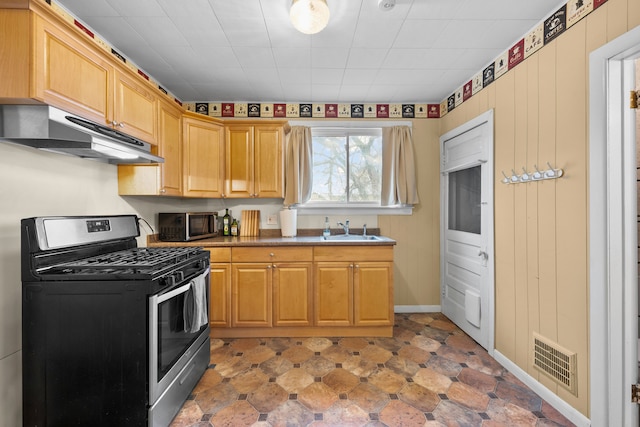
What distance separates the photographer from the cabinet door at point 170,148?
7.90 ft

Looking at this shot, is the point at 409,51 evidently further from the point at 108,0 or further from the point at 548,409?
the point at 548,409

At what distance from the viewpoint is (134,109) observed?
2051 millimetres

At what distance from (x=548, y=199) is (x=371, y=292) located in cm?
160

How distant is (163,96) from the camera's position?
2377 mm

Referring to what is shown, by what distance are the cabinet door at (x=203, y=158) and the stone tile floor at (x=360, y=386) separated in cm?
150

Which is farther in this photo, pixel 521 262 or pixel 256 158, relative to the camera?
pixel 256 158

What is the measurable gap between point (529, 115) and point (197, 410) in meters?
2.95

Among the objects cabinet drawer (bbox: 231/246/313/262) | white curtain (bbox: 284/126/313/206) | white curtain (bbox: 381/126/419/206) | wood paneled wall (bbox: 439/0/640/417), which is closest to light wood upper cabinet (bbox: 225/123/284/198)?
white curtain (bbox: 284/126/313/206)

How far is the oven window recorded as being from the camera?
157 centimetres

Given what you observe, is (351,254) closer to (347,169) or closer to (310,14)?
(347,169)

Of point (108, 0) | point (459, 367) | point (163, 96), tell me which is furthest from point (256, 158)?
point (459, 367)

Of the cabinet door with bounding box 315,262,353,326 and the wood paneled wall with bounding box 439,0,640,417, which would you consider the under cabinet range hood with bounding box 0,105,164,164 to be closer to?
the cabinet door with bounding box 315,262,353,326

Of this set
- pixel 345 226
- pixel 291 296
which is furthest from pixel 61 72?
pixel 345 226

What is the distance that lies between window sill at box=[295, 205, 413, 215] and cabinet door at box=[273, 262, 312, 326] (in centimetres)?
82
